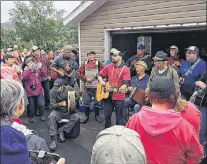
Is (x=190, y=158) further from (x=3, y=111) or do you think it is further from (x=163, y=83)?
(x=3, y=111)

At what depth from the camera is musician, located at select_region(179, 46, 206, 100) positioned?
5168 millimetres

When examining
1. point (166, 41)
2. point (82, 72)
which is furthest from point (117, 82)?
point (166, 41)

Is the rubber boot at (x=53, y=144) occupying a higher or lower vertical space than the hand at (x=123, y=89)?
lower

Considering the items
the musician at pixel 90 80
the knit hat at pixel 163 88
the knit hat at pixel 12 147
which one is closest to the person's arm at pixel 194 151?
the knit hat at pixel 163 88

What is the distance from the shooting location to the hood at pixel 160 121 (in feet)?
7.16

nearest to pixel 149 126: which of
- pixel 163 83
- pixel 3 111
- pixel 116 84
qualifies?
pixel 163 83

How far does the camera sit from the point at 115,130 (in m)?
1.72

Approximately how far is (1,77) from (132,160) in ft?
3.20

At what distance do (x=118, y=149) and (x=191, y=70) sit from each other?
402 cm

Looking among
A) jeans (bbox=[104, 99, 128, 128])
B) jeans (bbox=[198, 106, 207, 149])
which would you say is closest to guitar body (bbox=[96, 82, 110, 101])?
jeans (bbox=[104, 99, 128, 128])

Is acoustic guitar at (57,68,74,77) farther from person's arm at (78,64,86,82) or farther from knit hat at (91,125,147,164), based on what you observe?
knit hat at (91,125,147,164)

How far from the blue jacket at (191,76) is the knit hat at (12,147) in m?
4.05

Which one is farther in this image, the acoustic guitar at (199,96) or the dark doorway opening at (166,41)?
the dark doorway opening at (166,41)

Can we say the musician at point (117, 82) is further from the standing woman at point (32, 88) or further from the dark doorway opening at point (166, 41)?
the dark doorway opening at point (166, 41)
